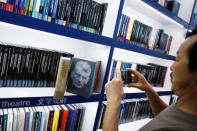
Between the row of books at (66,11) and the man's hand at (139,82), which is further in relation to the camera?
the man's hand at (139,82)

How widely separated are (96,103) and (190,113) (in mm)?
808

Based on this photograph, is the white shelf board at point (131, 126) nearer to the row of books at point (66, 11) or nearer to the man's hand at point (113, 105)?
the man's hand at point (113, 105)

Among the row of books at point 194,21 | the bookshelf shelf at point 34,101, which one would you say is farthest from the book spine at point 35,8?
the row of books at point 194,21

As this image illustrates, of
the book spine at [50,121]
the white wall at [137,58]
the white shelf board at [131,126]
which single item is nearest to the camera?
the book spine at [50,121]

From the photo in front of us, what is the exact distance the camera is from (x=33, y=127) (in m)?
1.13

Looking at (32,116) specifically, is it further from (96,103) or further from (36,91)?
(96,103)

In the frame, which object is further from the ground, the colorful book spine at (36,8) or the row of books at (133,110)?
the colorful book spine at (36,8)

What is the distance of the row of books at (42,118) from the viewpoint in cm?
104

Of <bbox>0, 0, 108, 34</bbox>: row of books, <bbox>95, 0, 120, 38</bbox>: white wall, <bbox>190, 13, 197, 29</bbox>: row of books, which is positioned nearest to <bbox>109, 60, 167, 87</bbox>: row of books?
<bbox>95, 0, 120, 38</bbox>: white wall

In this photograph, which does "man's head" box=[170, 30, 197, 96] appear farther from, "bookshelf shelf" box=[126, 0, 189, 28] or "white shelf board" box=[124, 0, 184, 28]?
"white shelf board" box=[124, 0, 184, 28]

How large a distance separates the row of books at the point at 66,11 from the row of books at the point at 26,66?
0.72ft

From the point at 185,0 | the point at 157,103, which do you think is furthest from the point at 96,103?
the point at 185,0

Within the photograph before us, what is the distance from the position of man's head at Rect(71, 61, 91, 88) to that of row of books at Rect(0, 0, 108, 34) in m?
0.27

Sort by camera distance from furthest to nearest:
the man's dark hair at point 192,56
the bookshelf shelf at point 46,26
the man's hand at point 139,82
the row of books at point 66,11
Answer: the man's hand at point 139,82 → the row of books at point 66,11 → the bookshelf shelf at point 46,26 → the man's dark hair at point 192,56
